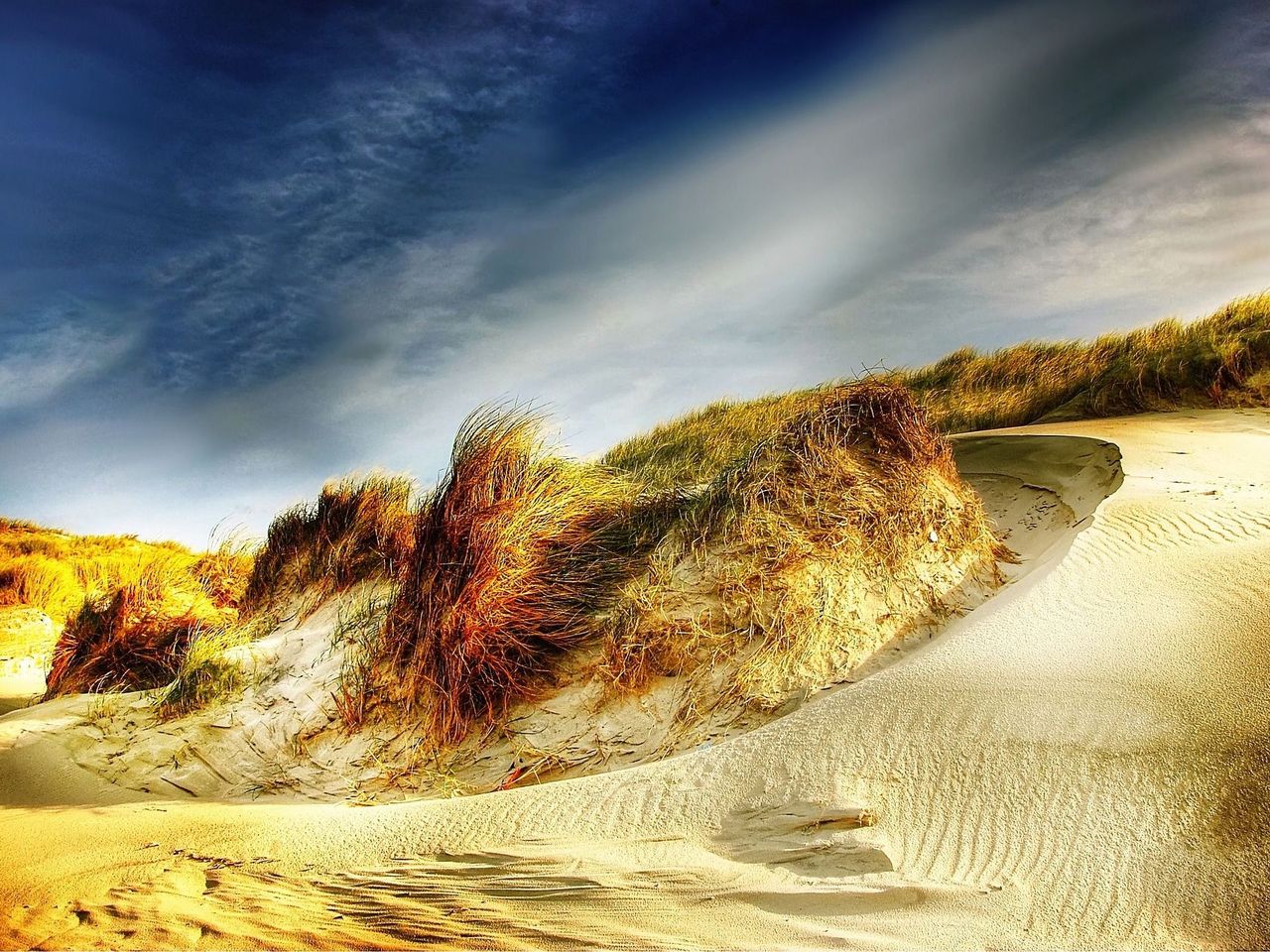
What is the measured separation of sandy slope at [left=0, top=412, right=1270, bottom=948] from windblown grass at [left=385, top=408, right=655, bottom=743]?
167cm

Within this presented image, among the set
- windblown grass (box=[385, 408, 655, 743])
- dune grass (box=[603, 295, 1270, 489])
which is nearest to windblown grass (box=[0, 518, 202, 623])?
windblown grass (box=[385, 408, 655, 743])

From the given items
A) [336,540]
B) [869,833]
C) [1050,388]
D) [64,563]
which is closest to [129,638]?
[336,540]

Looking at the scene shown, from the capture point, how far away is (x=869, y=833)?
10.4 feet

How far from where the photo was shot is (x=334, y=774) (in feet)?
19.0

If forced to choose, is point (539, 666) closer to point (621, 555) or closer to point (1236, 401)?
point (621, 555)

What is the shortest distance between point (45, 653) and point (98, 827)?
9.81 metres

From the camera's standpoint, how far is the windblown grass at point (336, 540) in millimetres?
8008

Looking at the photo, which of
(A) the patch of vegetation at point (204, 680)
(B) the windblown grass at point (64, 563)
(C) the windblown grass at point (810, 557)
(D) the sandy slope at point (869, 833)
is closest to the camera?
(D) the sandy slope at point (869, 833)

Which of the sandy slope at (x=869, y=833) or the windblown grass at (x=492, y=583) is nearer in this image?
the sandy slope at (x=869, y=833)

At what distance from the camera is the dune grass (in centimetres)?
977

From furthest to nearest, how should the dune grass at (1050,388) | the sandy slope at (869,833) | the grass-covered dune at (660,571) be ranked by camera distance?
the dune grass at (1050,388) < the grass-covered dune at (660,571) < the sandy slope at (869,833)

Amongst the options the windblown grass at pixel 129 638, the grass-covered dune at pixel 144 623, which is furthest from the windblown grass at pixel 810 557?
the windblown grass at pixel 129 638

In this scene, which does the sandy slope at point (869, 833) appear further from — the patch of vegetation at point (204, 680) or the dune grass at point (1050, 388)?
the dune grass at point (1050, 388)

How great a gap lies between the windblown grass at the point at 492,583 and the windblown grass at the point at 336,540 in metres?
1.70
